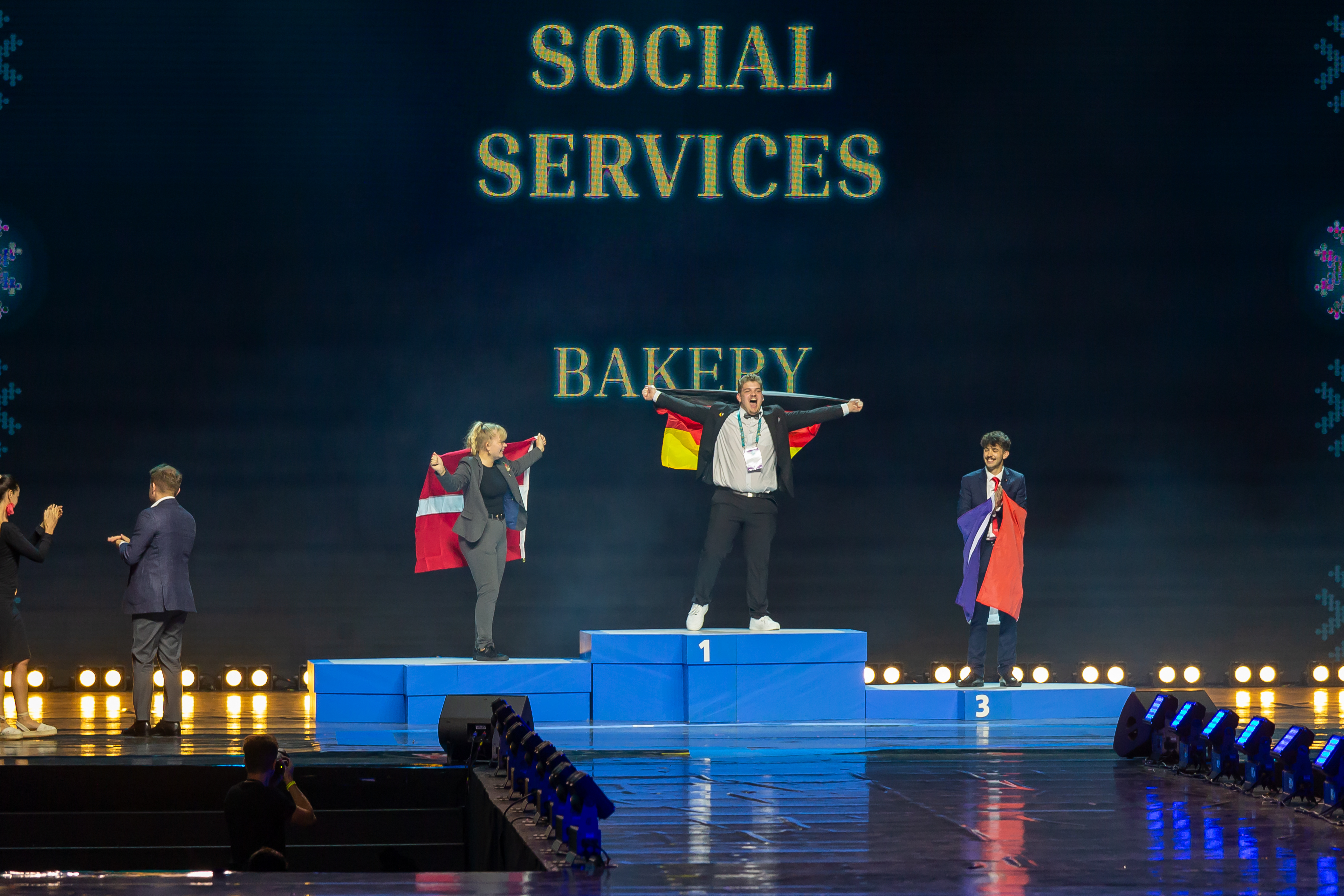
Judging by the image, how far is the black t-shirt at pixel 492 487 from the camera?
28.4 ft

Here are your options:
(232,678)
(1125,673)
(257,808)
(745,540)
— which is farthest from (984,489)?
(232,678)

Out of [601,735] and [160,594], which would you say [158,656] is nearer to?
[160,594]

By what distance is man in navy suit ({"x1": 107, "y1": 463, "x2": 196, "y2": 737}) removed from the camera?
738 cm

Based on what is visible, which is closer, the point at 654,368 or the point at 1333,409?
the point at 654,368

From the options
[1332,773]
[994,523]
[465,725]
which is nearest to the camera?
[1332,773]

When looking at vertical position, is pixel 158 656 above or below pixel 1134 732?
above

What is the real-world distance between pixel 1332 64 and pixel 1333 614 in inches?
162

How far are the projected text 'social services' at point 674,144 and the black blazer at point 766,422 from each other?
7.62ft

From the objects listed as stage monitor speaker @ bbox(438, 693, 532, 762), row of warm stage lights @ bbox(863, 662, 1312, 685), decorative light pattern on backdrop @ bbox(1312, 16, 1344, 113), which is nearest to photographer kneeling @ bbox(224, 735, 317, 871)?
stage monitor speaker @ bbox(438, 693, 532, 762)

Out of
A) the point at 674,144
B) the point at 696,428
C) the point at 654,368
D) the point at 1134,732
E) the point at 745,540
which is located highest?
the point at 674,144

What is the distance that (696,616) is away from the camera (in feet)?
29.0

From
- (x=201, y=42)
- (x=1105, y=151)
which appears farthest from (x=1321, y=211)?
(x=201, y=42)

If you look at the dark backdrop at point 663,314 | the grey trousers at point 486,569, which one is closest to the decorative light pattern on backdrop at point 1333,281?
the dark backdrop at point 663,314

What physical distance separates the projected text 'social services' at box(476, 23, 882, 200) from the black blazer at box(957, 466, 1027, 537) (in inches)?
121
